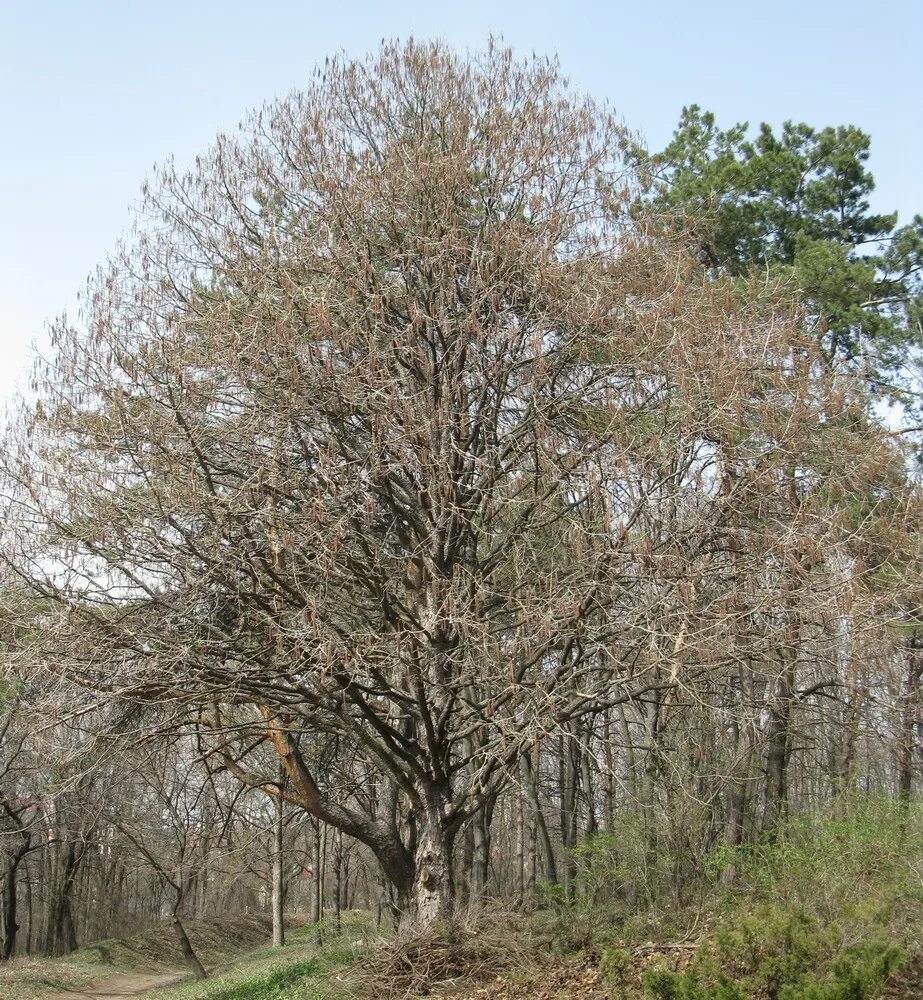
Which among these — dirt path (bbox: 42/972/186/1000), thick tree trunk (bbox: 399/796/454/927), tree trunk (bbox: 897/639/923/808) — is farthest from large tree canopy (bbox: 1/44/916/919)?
dirt path (bbox: 42/972/186/1000)

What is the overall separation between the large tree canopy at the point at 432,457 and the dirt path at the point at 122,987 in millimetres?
16251

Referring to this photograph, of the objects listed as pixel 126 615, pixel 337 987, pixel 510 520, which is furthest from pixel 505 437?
pixel 337 987

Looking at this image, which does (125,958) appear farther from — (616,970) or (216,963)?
(616,970)

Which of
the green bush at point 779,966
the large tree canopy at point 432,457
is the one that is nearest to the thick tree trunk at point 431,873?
→ the large tree canopy at point 432,457

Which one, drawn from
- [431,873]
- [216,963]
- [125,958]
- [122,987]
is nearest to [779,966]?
[431,873]

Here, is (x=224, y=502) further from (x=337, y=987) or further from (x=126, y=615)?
(x=337, y=987)

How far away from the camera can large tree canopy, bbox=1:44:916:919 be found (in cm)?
833

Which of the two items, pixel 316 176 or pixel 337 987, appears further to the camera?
pixel 316 176

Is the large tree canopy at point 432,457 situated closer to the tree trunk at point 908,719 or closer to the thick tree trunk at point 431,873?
the thick tree trunk at point 431,873

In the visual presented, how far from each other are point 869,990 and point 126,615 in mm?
6865

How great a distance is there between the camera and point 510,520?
11195mm

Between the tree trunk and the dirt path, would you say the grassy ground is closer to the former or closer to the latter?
the dirt path

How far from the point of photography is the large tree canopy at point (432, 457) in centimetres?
833

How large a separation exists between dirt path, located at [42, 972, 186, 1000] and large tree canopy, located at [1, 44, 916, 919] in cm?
1625
